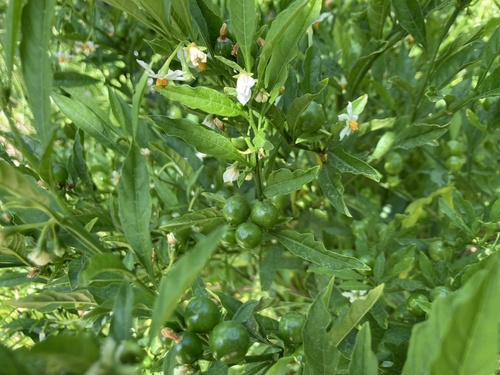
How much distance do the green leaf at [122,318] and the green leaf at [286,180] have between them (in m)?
0.38

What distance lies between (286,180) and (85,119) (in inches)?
18.9

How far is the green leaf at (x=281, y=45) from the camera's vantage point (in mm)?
722

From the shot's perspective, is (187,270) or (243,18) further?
(243,18)

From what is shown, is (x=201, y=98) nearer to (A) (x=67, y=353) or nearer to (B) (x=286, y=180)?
(B) (x=286, y=180)

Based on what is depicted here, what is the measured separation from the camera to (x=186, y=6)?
74 cm

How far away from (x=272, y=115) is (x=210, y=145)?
0.46 feet

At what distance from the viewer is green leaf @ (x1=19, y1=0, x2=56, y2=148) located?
571mm

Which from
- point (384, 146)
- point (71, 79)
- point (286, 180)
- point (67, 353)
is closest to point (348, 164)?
point (286, 180)

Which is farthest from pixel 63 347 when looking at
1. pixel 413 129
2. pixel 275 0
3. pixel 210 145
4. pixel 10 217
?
pixel 275 0

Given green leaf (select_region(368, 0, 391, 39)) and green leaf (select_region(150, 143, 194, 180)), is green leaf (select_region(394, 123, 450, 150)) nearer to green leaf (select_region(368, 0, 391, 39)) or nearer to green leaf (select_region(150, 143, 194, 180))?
green leaf (select_region(368, 0, 391, 39))

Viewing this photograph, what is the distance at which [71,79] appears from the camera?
1.38 metres

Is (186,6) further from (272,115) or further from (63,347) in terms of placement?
(63,347)

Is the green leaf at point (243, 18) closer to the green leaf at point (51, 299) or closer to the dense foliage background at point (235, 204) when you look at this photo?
the dense foliage background at point (235, 204)

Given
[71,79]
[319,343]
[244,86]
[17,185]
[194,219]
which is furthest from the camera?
[71,79]
